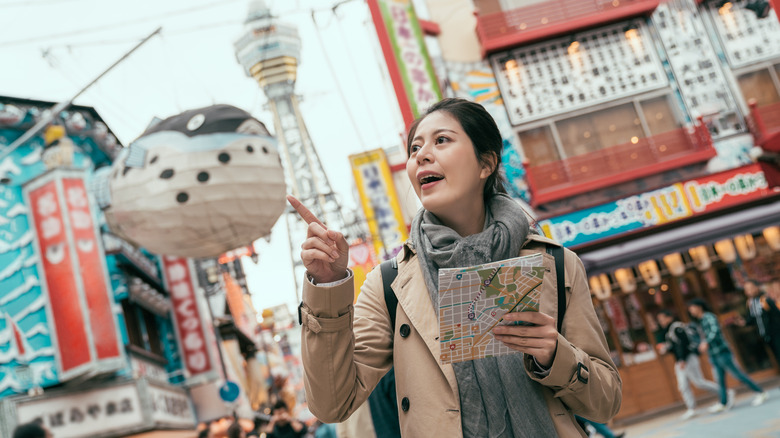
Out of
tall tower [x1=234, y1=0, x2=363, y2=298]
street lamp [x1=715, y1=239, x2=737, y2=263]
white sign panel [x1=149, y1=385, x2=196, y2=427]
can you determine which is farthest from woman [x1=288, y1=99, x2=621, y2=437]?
tall tower [x1=234, y1=0, x2=363, y2=298]

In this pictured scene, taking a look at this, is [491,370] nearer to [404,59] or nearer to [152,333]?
[404,59]

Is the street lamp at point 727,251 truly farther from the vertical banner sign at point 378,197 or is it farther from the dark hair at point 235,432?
the dark hair at point 235,432

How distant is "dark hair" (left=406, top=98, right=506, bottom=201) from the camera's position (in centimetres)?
234

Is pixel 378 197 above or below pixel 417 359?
above

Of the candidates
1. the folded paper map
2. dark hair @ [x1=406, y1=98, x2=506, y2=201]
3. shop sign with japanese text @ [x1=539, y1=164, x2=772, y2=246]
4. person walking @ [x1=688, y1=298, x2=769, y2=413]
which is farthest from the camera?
shop sign with japanese text @ [x1=539, y1=164, x2=772, y2=246]

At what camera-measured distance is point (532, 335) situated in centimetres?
183

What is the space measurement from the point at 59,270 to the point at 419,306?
11.2 m

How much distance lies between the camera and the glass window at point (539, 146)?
51.8 ft

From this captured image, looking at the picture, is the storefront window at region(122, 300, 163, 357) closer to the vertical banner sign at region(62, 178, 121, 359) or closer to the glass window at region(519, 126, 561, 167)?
the vertical banner sign at region(62, 178, 121, 359)

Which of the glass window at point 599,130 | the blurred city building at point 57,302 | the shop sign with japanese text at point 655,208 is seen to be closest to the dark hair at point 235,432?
the blurred city building at point 57,302

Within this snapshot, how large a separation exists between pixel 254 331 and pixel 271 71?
773 inches

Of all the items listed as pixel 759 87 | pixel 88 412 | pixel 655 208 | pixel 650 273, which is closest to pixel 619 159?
pixel 655 208

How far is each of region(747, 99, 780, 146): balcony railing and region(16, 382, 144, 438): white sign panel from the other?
48.5ft

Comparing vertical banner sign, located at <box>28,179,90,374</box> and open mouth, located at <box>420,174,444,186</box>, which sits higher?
vertical banner sign, located at <box>28,179,90,374</box>
